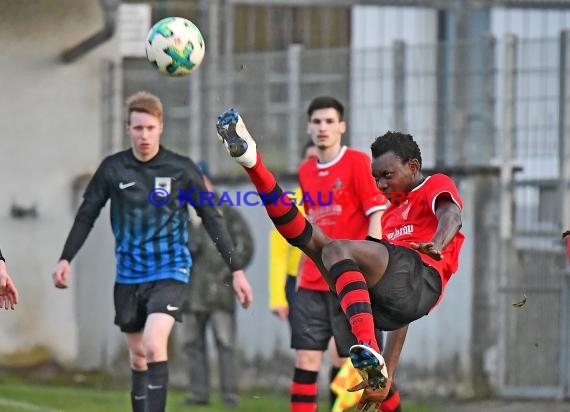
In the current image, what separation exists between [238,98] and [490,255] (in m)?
3.19

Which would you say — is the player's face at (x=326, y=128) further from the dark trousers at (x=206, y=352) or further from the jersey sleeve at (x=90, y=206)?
the dark trousers at (x=206, y=352)

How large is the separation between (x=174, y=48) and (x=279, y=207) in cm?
217

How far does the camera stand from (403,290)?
814cm

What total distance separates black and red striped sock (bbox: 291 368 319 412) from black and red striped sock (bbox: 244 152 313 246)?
2158 mm

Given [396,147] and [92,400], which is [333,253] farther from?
[92,400]

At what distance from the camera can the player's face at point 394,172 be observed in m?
8.41

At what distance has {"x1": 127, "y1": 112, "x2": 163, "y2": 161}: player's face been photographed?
33.6 ft

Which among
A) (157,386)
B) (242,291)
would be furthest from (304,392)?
(157,386)

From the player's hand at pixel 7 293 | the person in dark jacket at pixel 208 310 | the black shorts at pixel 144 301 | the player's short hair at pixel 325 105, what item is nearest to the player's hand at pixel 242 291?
the black shorts at pixel 144 301

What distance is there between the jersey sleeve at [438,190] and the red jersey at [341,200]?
73.1 inches

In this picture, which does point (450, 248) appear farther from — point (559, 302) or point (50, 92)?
point (50, 92)

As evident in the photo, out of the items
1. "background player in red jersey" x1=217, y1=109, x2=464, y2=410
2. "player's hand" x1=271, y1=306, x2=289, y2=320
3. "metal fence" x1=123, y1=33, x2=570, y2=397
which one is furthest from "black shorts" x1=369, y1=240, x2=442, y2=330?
"metal fence" x1=123, y1=33, x2=570, y2=397

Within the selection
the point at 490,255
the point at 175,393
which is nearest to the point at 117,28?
the point at 175,393

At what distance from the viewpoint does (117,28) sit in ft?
57.0
